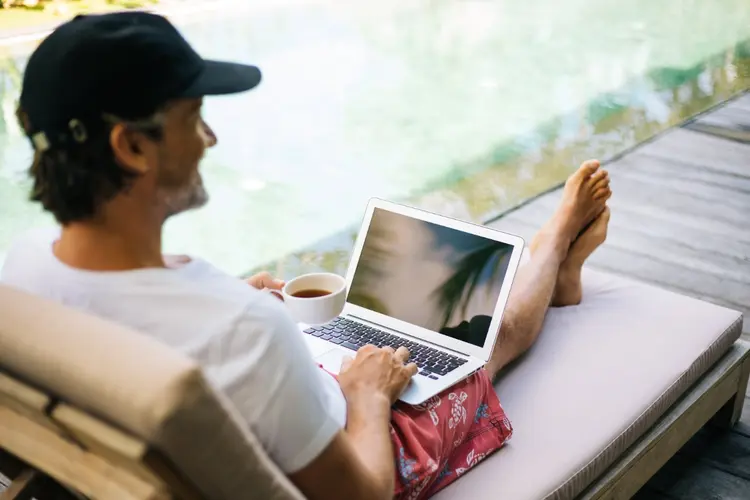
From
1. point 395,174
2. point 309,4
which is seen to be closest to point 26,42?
point 309,4

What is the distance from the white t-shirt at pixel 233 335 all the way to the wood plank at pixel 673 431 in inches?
27.7

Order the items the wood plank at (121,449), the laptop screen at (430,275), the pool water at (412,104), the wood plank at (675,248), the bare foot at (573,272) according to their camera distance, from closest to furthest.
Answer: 1. the wood plank at (121,449)
2. the laptop screen at (430,275)
3. the bare foot at (573,272)
4. the wood plank at (675,248)
5. the pool water at (412,104)

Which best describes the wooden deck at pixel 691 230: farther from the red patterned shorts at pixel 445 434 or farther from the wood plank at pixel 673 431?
the red patterned shorts at pixel 445 434

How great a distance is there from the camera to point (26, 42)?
6.22 meters

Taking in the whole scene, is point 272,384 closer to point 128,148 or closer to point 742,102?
point 128,148

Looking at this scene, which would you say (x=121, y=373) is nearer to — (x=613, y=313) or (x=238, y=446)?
(x=238, y=446)

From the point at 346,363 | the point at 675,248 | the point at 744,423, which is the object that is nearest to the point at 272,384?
the point at 346,363

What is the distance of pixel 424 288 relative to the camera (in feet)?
5.96

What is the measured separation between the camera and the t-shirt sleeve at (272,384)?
3.50 ft

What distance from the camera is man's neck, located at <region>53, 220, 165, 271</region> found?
3.55ft

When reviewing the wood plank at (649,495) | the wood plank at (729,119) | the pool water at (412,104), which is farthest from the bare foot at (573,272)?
the wood plank at (729,119)

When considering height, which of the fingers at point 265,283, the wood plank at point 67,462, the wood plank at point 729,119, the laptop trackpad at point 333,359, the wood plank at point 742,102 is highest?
the wood plank at point 67,462

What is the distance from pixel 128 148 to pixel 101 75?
0.09 metres

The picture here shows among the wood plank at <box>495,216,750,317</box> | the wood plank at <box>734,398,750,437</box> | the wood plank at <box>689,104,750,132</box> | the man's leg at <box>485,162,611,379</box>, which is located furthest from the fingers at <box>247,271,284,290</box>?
the wood plank at <box>689,104,750,132</box>
